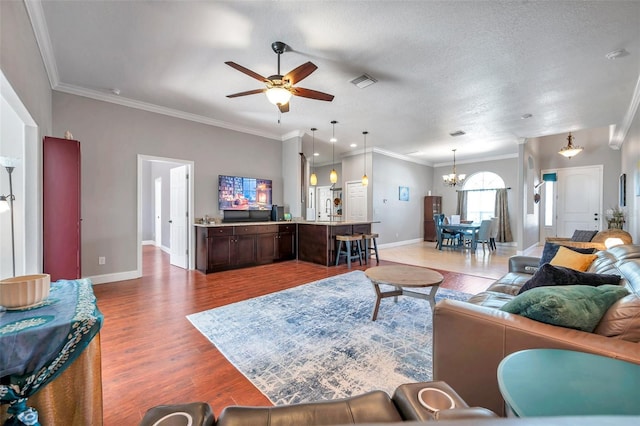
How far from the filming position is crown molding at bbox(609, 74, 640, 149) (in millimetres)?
3777

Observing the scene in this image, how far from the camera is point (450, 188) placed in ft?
31.0

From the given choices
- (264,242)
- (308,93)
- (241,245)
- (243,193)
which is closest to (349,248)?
(264,242)

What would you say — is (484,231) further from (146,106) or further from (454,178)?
(146,106)

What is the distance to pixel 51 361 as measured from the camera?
94 cm

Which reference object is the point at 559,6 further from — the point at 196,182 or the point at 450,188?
the point at 450,188

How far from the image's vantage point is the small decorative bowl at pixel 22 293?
101cm

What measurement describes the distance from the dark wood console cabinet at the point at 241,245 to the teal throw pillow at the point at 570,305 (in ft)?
14.5

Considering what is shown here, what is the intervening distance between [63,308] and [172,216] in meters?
4.99

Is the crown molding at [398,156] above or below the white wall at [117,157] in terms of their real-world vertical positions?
above

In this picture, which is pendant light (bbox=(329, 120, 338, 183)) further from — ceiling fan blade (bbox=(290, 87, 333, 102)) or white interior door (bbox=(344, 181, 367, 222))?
ceiling fan blade (bbox=(290, 87, 333, 102))

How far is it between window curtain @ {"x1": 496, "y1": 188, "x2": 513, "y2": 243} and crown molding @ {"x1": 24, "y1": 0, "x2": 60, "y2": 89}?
10148 millimetres

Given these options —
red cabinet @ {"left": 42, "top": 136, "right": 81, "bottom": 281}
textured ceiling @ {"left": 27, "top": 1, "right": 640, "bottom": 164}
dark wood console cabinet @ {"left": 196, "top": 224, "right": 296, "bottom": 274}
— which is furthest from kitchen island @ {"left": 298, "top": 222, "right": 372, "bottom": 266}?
red cabinet @ {"left": 42, "top": 136, "right": 81, "bottom": 281}

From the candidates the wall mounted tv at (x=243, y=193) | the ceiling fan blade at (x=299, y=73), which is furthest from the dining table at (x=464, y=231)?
the ceiling fan blade at (x=299, y=73)

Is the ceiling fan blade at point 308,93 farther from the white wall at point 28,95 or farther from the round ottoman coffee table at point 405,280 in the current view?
the white wall at point 28,95
